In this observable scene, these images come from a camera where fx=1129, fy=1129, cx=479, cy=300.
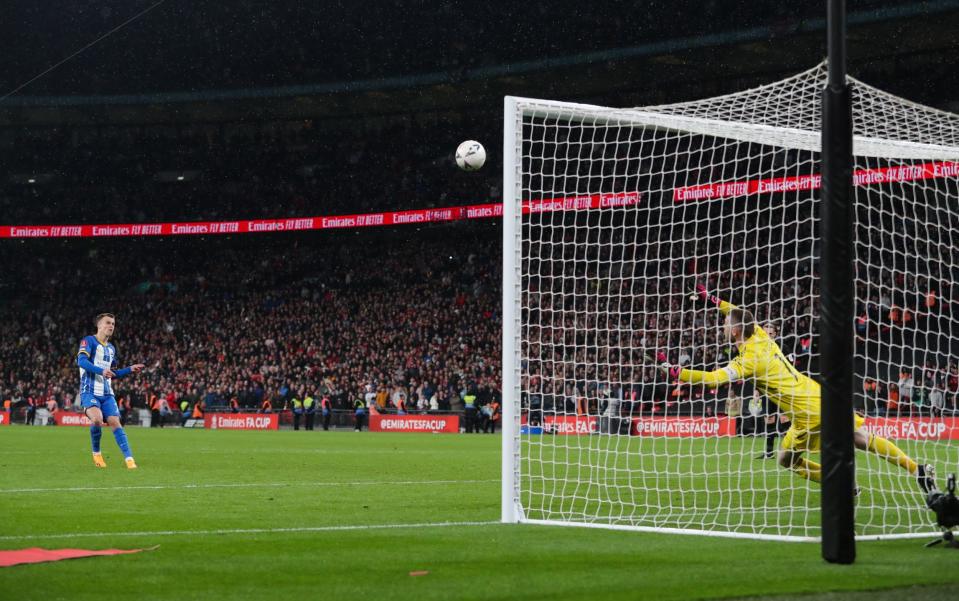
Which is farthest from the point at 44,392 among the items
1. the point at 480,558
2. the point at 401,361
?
the point at 480,558

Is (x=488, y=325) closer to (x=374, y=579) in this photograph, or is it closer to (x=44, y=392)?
(x=44, y=392)

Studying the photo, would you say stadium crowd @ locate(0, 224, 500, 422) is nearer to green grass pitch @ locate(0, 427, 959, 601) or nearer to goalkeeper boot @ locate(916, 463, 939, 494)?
green grass pitch @ locate(0, 427, 959, 601)

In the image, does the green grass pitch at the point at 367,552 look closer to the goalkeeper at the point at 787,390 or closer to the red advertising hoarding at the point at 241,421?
the goalkeeper at the point at 787,390

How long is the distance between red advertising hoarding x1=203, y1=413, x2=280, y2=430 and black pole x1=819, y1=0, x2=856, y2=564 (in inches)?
1208

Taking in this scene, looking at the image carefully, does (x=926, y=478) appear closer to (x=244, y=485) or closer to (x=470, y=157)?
(x=244, y=485)

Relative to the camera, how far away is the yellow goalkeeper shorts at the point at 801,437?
31.1 ft

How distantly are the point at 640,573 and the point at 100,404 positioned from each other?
10768 millimetres

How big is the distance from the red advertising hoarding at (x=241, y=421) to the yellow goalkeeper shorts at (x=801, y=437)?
27773mm

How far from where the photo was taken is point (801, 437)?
9531 mm

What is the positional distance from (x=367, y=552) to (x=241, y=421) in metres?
30.0

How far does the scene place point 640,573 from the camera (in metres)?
6.32

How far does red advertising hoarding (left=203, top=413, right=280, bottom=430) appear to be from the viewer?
35.8m

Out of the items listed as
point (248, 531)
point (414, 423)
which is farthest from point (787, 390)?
point (414, 423)

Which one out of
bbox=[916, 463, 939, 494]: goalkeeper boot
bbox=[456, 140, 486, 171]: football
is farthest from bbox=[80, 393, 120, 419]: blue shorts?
bbox=[916, 463, 939, 494]: goalkeeper boot
